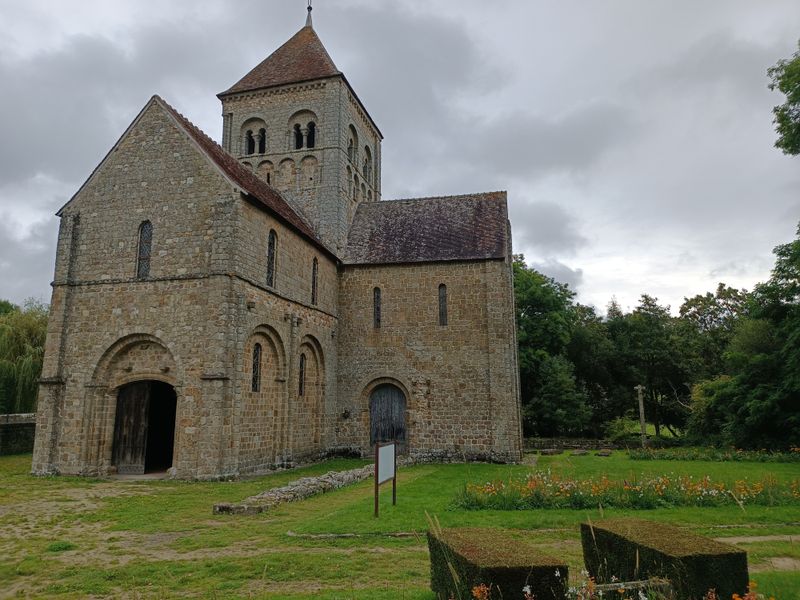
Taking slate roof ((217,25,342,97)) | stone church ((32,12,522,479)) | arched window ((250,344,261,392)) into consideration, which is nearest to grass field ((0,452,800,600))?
stone church ((32,12,522,479))

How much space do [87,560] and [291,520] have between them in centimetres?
340

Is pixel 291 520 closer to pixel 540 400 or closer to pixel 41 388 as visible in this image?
pixel 41 388

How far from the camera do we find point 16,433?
81.3 ft

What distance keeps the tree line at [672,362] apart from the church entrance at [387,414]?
12231 mm

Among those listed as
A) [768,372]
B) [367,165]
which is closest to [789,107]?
[768,372]

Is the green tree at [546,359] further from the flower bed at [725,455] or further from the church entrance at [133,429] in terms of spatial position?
the church entrance at [133,429]

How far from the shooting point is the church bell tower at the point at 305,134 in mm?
25375

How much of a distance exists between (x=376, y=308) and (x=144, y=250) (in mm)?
9677

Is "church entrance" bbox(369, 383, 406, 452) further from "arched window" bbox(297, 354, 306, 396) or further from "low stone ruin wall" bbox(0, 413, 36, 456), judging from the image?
"low stone ruin wall" bbox(0, 413, 36, 456)

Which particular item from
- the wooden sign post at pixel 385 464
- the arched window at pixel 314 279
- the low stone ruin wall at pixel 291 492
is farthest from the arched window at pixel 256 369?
the wooden sign post at pixel 385 464

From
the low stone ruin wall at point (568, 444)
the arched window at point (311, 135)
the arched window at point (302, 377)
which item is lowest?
the low stone ruin wall at point (568, 444)

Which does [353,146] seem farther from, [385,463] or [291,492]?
[385,463]

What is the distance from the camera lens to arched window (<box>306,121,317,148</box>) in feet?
86.9

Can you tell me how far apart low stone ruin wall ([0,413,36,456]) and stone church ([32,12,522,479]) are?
31.3 feet
